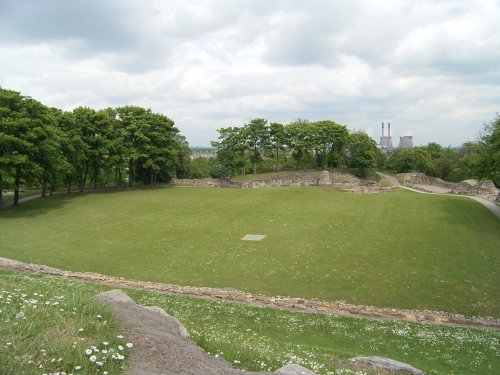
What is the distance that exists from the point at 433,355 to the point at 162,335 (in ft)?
30.0

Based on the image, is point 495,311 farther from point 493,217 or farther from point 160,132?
point 160,132

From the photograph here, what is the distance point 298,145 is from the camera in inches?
2682

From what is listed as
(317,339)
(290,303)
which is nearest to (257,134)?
(290,303)

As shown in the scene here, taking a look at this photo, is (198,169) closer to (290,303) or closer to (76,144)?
(76,144)

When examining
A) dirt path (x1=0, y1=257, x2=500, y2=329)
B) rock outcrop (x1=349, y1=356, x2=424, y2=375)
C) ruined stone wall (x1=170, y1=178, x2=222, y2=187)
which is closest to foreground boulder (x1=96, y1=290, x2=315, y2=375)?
rock outcrop (x1=349, y1=356, x2=424, y2=375)

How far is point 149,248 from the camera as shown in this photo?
2742 cm

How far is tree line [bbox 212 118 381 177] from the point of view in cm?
6850

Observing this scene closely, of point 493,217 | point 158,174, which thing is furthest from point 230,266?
point 158,174

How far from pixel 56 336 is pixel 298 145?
62521mm

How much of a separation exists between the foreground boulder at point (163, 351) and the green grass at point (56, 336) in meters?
0.36

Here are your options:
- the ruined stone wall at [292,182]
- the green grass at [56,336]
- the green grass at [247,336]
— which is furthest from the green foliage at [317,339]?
the ruined stone wall at [292,182]

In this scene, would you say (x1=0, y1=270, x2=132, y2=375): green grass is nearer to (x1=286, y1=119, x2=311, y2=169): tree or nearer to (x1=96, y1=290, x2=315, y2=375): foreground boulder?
(x1=96, y1=290, x2=315, y2=375): foreground boulder

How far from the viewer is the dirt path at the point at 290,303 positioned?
55.7 feet

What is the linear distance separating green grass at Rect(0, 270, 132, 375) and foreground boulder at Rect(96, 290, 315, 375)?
363 mm
